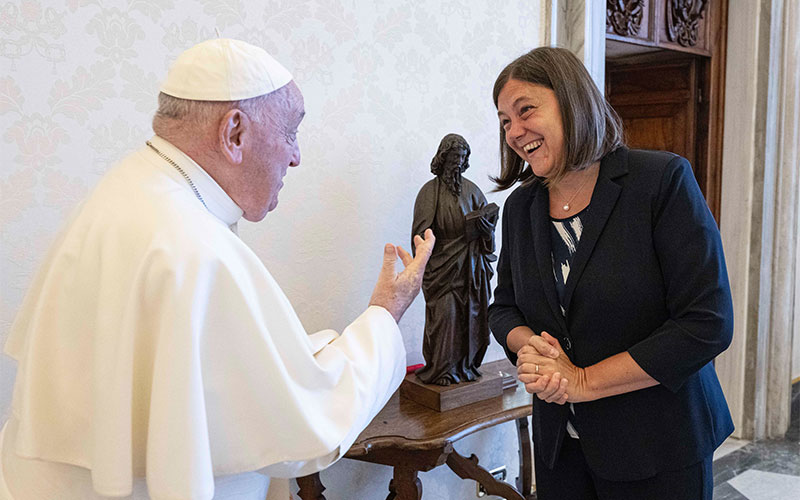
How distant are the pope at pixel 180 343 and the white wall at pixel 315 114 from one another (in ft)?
2.44

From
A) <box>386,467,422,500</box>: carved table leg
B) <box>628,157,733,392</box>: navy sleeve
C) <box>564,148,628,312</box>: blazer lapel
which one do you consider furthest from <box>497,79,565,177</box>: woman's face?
<box>386,467,422,500</box>: carved table leg

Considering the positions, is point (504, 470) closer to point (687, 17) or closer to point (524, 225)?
point (524, 225)

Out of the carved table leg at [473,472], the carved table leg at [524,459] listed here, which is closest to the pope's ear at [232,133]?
the carved table leg at [473,472]

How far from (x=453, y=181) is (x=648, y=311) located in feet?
3.33

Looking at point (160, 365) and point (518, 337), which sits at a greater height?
point (160, 365)

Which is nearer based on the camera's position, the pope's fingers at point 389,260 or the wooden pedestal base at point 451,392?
the pope's fingers at point 389,260

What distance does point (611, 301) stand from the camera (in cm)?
176

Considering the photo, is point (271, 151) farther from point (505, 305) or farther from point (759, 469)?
point (759, 469)

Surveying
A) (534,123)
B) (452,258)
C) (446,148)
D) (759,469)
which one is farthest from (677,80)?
(534,123)

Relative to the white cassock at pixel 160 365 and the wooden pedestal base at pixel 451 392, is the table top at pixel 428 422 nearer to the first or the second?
the wooden pedestal base at pixel 451 392

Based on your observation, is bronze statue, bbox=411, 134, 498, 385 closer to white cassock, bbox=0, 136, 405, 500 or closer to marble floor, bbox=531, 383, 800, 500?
white cassock, bbox=0, 136, 405, 500

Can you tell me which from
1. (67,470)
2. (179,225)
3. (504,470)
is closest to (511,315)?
(179,225)

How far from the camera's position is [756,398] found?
15.3 feet

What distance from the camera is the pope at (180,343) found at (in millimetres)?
1296
